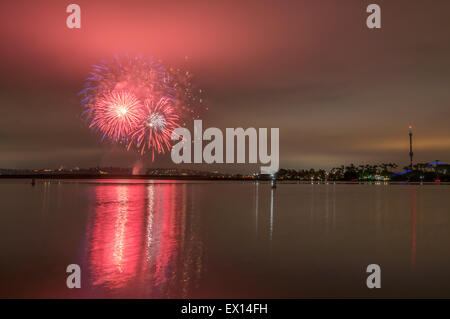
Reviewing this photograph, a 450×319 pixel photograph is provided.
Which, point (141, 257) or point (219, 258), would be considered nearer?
point (141, 257)

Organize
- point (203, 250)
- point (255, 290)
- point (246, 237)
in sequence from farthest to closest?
point (246, 237)
point (203, 250)
point (255, 290)

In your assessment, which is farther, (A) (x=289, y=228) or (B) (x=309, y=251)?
(A) (x=289, y=228)

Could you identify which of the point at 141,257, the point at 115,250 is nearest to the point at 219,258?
the point at 141,257

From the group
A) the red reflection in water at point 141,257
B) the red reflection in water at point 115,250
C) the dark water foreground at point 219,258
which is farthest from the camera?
the red reflection in water at point 115,250

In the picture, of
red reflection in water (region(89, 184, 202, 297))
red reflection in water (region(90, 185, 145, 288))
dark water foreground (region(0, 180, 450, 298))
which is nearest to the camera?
dark water foreground (region(0, 180, 450, 298))

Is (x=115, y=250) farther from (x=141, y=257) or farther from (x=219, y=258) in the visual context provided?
(x=219, y=258)

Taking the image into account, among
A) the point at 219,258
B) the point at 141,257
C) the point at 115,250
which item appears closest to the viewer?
the point at 141,257

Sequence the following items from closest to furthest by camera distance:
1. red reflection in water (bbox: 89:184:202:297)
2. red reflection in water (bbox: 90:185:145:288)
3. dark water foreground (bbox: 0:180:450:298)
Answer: dark water foreground (bbox: 0:180:450:298) < red reflection in water (bbox: 89:184:202:297) < red reflection in water (bbox: 90:185:145:288)

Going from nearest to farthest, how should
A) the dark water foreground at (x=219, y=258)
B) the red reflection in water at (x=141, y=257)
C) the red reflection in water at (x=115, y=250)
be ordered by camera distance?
the dark water foreground at (x=219, y=258), the red reflection in water at (x=141, y=257), the red reflection in water at (x=115, y=250)
